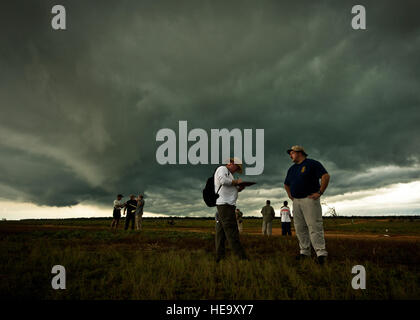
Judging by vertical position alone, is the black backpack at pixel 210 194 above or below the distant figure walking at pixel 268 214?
above

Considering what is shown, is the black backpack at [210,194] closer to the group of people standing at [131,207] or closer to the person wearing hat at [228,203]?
the person wearing hat at [228,203]

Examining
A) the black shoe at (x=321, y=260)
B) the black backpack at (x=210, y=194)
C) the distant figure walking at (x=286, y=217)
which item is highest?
the black backpack at (x=210, y=194)

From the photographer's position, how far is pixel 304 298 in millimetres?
3568

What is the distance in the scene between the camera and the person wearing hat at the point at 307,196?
18.9 ft

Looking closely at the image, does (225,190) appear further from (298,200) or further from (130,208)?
(130,208)

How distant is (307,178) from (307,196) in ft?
1.36

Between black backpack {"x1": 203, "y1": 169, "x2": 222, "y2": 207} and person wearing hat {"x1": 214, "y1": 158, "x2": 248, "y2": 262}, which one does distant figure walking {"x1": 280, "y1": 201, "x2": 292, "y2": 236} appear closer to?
person wearing hat {"x1": 214, "y1": 158, "x2": 248, "y2": 262}

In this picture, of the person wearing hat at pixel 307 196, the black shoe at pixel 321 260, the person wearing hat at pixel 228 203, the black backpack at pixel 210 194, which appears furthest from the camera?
the black backpack at pixel 210 194

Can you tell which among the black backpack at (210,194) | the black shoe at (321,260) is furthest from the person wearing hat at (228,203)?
the black shoe at (321,260)

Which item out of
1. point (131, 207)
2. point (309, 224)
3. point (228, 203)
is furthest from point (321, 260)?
point (131, 207)

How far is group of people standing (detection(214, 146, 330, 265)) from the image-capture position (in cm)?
581
